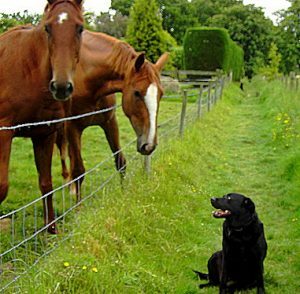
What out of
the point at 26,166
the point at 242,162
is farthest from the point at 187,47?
the point at 26,166

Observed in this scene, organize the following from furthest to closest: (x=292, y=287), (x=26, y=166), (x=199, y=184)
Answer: (x=26, y=166) < (x=199, y=184) < (x=292, y=287)

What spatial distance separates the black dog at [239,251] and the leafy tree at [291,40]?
49040 mm

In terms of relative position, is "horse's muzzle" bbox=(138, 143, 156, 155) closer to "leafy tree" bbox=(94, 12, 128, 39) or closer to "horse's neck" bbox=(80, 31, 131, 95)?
"horse's neck" bbox=(80, 31, 131, 95)

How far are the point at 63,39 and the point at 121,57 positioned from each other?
1.33 metres

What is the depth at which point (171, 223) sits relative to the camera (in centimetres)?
511

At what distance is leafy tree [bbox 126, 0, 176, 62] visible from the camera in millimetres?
24750

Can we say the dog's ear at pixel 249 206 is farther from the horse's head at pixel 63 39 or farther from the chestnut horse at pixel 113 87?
the horse's head at pixel 63 39

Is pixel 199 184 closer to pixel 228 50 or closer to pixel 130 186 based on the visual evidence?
pixel 130 186

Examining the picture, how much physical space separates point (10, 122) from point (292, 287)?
2.83m

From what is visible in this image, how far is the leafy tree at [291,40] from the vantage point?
169 feet

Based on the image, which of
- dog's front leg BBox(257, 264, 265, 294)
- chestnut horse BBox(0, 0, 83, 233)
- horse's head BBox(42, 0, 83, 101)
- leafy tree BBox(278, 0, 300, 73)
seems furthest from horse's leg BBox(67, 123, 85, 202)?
leafy tree BBox(278, 0, 300, 73)

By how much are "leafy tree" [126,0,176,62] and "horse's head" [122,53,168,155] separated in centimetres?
1984

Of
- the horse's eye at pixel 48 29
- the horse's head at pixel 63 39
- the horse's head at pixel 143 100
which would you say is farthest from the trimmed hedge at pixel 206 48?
the horse's eye at pixel 48 29

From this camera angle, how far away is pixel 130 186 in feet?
17.5
